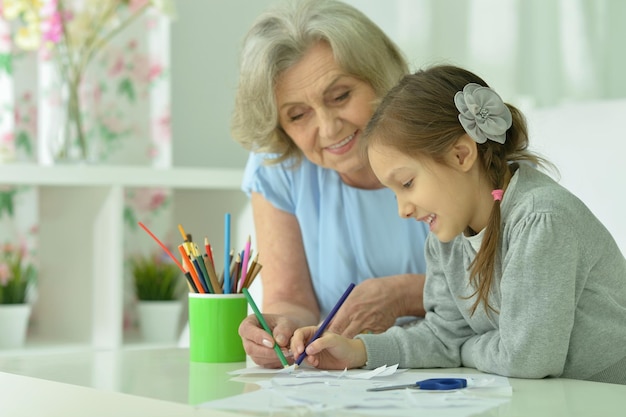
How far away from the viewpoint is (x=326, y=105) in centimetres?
168

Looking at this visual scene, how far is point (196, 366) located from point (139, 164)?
73.7 inches

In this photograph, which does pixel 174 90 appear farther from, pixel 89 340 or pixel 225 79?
pixel 89 340

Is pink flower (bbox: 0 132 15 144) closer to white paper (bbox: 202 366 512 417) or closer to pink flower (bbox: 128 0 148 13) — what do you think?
pink flower (bbox: 128 0 148 13)

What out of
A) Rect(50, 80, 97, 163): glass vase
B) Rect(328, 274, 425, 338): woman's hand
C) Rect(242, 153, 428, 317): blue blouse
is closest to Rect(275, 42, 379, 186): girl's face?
Rect(242, 153, 428, 317): blue blouse

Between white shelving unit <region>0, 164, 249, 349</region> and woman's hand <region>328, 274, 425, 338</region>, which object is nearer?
woman's hand <region>328, 274, 425, 338</region>

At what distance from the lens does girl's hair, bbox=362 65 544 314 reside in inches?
48.4

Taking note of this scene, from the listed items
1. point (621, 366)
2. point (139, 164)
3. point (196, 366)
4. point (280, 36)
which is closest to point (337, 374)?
point (196, 366)

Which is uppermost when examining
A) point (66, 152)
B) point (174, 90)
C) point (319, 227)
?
point (174, 90)

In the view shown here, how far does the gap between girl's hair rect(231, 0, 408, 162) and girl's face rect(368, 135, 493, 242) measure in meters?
0.43

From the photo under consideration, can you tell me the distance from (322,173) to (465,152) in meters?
0.64

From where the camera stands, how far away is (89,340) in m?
2.65

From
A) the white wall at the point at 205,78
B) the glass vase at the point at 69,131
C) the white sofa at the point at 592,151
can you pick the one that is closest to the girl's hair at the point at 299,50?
the white sofa at the point at 592,151

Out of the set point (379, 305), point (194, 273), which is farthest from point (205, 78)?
point (194, 273)

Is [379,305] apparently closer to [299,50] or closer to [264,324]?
[264,324]
